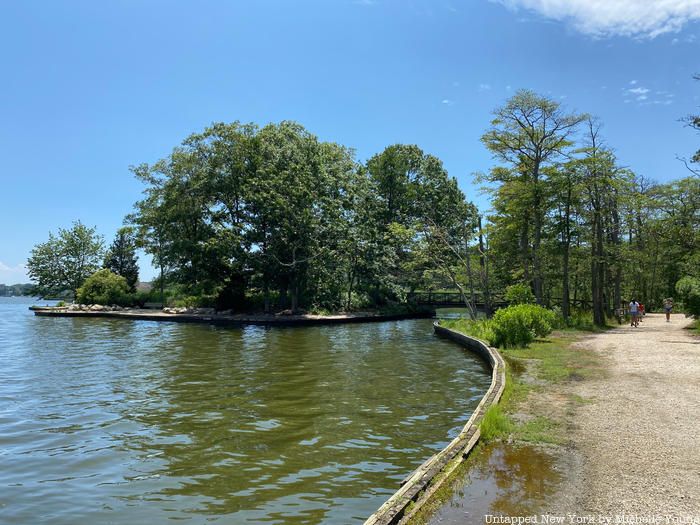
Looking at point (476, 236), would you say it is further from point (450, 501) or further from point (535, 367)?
point (450, 501)

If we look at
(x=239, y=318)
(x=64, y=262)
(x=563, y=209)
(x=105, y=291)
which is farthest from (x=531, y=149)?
(x=64, y=262)

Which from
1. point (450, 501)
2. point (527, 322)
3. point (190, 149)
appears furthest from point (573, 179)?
point (190, 149)

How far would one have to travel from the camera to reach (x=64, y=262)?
54.9 m

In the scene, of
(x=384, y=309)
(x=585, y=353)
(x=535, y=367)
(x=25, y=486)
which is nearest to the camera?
(x=25, y=486)

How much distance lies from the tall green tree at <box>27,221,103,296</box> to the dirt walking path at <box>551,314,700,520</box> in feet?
188

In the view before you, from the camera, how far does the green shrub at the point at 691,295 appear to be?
20438 millimetres

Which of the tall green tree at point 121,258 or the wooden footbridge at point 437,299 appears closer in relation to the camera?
the wooden footbridge at point 437,299

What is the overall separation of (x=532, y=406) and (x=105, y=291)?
41516 mm

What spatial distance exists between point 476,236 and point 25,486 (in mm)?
27770

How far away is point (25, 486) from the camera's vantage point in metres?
5.61

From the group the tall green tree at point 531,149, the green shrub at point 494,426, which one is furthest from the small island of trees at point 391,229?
the green shrub at point 494,426

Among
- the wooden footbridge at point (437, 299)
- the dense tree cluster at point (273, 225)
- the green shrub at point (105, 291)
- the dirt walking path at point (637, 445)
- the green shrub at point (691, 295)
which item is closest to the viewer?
the dirt walking path at point (637, 445)

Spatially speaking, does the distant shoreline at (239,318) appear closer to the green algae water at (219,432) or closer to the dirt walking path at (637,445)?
the green algae water at (219,432)

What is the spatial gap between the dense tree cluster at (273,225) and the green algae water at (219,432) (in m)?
17.6
